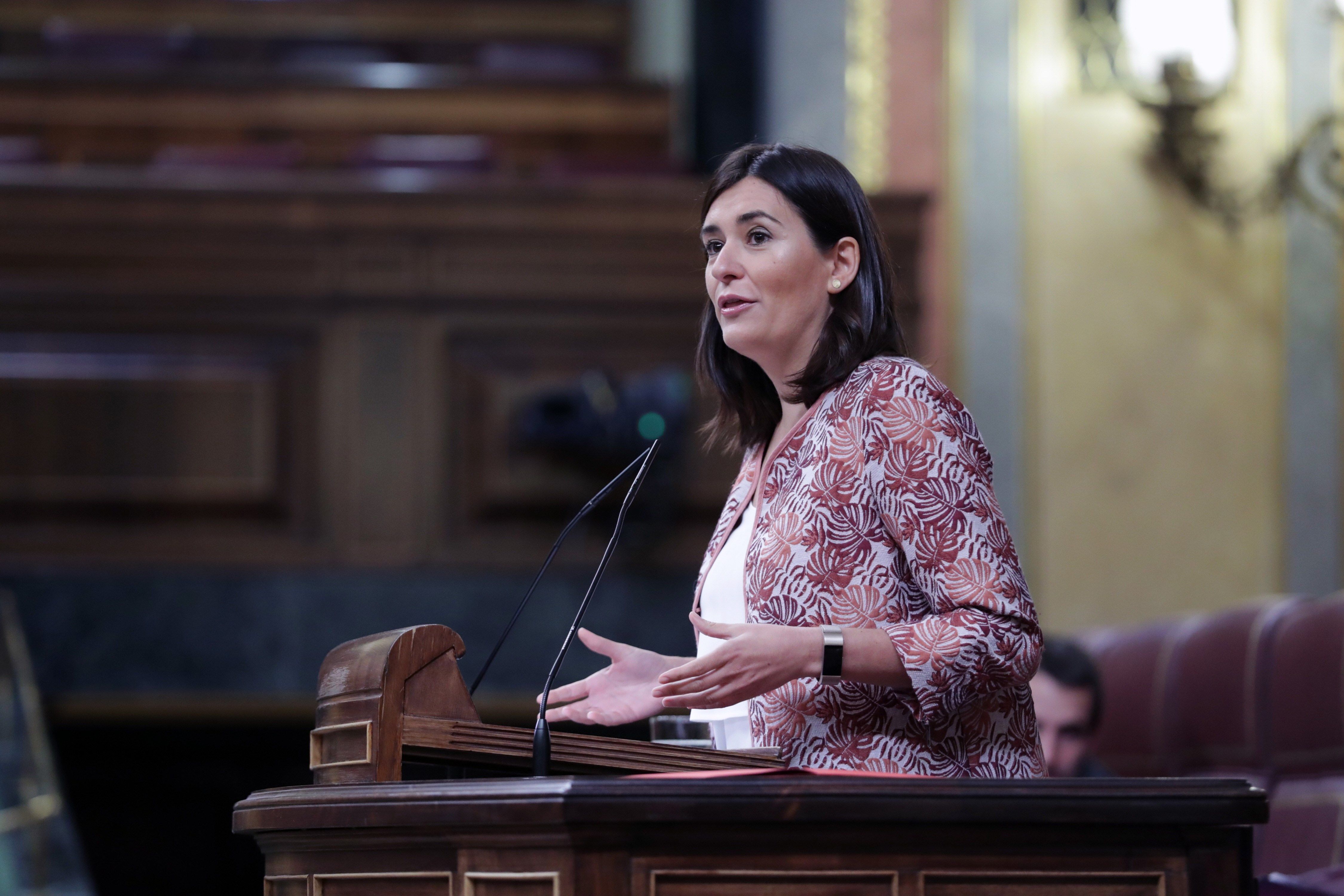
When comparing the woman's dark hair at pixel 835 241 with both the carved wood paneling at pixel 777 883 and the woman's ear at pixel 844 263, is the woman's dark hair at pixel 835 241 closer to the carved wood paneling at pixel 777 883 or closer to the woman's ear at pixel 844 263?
the woman's ear at pixel 844 263

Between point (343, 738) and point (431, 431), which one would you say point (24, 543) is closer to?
point (431, 431)

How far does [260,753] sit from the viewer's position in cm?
427

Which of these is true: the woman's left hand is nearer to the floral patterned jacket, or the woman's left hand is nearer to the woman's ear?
the floral patterned jacket

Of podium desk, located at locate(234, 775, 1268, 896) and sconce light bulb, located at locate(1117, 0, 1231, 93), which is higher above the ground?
sconce light bulb, located at locate(1117, 0, 1231, 93)

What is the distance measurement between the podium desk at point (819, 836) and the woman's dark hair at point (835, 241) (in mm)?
478

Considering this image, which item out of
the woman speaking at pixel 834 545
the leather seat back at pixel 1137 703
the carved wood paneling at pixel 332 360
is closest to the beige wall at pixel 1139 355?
the carved wood paneling at pixel 332 360

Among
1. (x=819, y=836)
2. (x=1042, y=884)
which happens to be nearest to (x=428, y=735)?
(x=819, y=836)

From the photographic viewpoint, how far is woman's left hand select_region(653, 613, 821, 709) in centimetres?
117

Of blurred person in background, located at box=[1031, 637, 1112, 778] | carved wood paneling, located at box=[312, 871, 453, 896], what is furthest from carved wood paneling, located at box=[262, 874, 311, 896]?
blurred person in background, located at box=[1031, 637, 1112, 778]

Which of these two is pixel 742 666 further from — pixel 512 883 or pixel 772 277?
pixel 772 277

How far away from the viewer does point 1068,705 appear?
8.98 feet

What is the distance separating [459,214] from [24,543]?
1.39 meters

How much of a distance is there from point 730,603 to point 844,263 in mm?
326

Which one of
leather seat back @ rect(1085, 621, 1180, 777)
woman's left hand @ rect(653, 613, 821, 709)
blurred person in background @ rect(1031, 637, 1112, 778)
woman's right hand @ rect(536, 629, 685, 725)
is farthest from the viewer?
leather seat back @ rect(1085, 621, 1180, 777)
